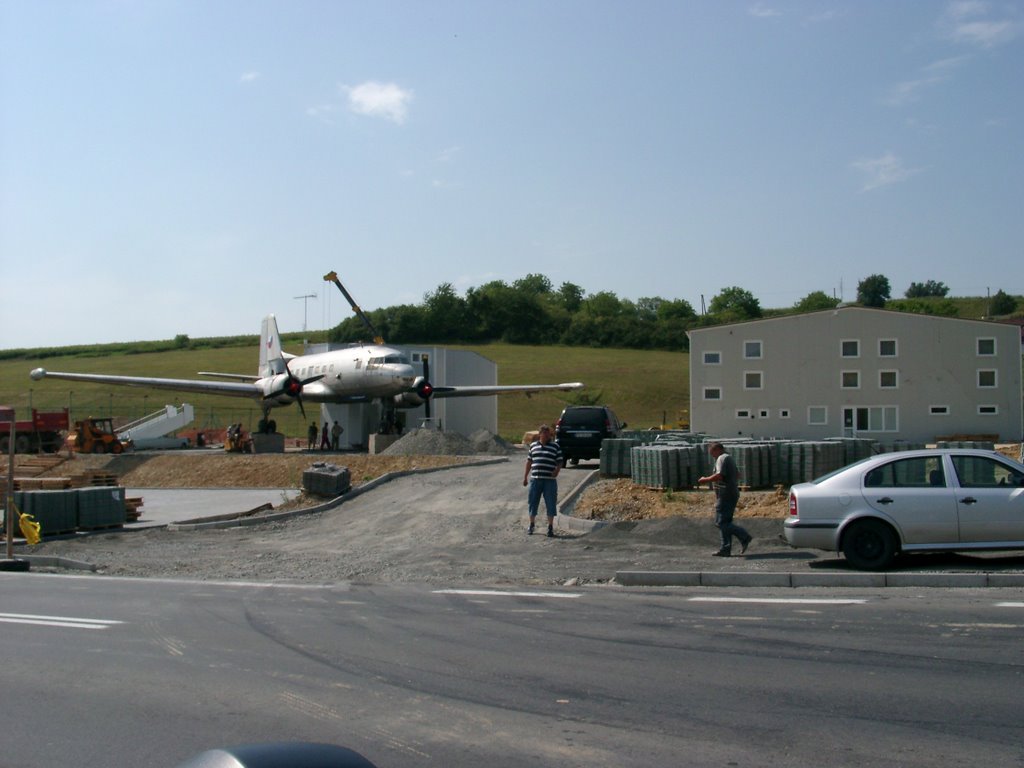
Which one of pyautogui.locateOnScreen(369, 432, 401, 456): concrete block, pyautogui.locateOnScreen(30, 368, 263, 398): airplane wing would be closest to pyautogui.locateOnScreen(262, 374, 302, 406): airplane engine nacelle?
pyautogui.locateOnScreen(30, 368, 263, 398): airplane wing

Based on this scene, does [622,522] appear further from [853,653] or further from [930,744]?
[930,744]

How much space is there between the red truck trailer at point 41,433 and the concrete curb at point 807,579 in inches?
1692

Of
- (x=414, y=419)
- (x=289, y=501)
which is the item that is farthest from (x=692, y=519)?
(x=414, y=419)

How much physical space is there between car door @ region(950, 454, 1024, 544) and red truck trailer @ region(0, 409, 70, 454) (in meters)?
45.6

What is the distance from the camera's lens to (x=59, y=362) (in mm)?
107938

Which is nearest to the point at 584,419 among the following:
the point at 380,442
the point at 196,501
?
the point at 196,501

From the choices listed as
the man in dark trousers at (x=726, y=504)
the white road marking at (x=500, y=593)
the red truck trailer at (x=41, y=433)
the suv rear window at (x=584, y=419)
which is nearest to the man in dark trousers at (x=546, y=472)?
the man in dark trousers at (x=726, y=504)

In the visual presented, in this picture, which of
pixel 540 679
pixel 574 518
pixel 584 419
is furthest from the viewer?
pixel 584 419

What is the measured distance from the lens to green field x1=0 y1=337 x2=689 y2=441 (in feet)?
260

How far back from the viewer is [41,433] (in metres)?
47.9

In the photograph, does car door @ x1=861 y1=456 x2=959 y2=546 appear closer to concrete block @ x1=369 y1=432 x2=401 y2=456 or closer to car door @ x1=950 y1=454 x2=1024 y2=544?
car door @ x1=950 y1=454 x2=1024 y2=544

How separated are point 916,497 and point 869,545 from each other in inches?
31.6

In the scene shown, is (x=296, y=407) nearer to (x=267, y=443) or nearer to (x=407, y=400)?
(x=267, y=443)

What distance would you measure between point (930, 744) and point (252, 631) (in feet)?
20.7
